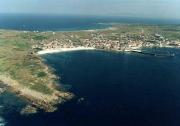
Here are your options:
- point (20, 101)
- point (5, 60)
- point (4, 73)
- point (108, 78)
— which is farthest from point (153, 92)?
point (5, 60)

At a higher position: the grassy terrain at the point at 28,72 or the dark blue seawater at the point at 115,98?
the grassy terrain at the point at 28,72

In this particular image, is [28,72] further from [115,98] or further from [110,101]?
[110,101]

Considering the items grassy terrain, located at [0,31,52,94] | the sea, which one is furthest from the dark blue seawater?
grassy terrain, located at [0,31,52,94]

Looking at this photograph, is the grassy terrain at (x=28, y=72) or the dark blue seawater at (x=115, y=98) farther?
the grassy terrain at (x=28, y=72)

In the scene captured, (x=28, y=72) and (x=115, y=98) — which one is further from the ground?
(x=28, y=72)

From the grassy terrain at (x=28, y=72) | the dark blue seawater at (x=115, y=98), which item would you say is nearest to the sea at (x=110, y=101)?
the dark blue seawater at (x=115, y=98)

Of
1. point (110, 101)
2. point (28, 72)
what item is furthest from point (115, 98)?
point (28, 72)

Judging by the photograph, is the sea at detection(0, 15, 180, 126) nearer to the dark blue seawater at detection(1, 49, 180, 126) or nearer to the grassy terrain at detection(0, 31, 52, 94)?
the dark blue seawater at detection(1, 49, 180, 126)

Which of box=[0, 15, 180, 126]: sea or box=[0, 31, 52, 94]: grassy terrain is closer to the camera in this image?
box=[0, 15, 180, 126]: sea

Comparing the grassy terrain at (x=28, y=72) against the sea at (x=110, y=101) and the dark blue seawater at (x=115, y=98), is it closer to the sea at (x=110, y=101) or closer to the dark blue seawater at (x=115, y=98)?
the sea at (x=110, y=101)
